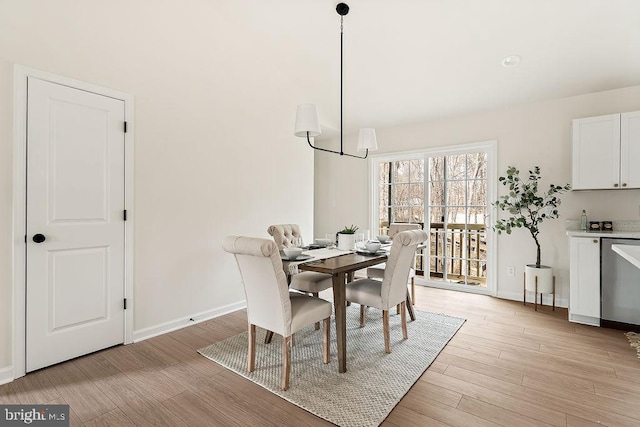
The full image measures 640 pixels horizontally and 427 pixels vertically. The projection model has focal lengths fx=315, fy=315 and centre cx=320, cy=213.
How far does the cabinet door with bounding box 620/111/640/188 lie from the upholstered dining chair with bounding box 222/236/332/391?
3.32 m

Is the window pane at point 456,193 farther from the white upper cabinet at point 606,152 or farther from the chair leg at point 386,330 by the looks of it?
the chair leg at point 386,330

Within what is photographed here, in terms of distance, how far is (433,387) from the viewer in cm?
209

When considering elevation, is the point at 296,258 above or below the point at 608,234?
below

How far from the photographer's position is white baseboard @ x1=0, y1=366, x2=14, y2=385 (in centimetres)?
213

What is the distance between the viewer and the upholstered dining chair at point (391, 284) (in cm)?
246

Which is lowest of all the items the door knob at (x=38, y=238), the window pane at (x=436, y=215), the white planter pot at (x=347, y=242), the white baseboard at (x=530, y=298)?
the white baseboard at (x=530, y=298)

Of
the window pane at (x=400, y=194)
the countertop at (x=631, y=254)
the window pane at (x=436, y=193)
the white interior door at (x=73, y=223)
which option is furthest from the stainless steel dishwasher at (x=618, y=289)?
the white interior door at (x=73, y=223)

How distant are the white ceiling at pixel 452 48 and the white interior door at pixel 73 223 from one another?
2028 millimetres

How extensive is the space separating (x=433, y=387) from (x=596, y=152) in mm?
3041

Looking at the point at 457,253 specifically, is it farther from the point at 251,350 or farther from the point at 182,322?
the point at 182,322

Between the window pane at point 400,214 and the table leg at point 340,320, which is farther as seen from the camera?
the window pane at point 400,214

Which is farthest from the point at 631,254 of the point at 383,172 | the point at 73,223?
the point at 73,223

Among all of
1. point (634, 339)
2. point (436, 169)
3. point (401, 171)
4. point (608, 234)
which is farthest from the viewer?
point (401, 171)

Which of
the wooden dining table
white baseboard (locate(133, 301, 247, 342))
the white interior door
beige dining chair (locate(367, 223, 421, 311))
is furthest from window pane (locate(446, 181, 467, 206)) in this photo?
the white interior door
